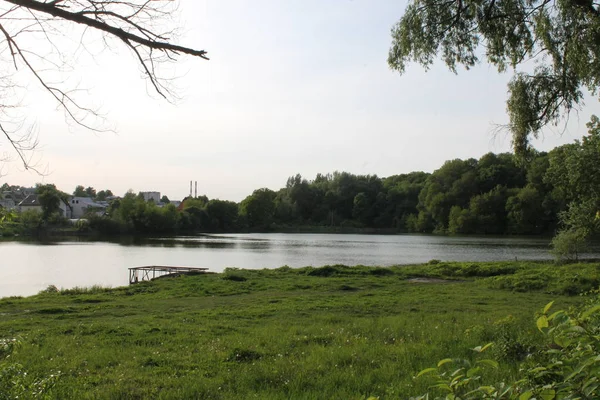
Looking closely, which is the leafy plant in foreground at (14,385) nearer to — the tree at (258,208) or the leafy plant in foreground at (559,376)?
the leafy plant in foreground at (559,376)

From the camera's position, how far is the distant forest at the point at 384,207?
9188cm

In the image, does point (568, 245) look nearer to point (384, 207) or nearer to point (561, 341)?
point (561, 341)

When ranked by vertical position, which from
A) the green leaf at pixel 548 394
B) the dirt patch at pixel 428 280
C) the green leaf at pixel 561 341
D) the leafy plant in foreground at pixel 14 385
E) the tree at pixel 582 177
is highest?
the tree at pixel 582 177

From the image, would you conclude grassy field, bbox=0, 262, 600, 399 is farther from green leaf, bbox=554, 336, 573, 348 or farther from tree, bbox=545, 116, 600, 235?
tree, bbox=545, 116, 600, 235

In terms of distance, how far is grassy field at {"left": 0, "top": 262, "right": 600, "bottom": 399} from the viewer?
19.8ft

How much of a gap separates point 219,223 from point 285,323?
111925mm

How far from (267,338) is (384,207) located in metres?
125

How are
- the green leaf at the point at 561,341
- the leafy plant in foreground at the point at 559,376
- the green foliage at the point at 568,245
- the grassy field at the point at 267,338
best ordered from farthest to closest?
1. the green foliage at the point at 568,245
2. the grassy field at the point at 267,338
3. the green leaf at the point at 561,341
4. the leafy plant in foreground at the point at 559,376

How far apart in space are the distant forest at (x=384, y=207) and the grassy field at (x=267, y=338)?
2509 inches

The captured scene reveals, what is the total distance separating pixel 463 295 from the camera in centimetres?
1697

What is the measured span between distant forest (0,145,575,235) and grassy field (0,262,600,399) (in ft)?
209

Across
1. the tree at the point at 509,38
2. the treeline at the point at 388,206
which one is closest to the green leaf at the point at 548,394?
the tree at the point at 509,38

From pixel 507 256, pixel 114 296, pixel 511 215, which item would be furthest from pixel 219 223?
pixel 114 296

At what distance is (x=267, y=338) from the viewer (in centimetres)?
892
